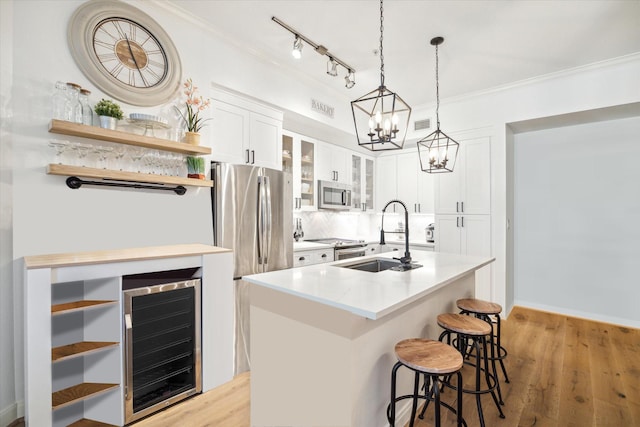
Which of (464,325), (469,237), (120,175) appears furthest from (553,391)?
(120,175)

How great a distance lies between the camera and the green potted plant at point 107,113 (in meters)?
2.10

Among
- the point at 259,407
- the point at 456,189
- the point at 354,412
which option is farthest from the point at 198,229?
the point at 456,189

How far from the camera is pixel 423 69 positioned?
3.54 metres

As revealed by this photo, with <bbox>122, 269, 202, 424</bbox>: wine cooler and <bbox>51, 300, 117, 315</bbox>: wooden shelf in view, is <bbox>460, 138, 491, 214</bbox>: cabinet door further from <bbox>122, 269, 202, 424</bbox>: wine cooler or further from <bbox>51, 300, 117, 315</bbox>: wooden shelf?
<bbox>51, 300, 117, 315</bbox>: wooden shelf

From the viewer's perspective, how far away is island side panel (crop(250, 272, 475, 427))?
1.54 m

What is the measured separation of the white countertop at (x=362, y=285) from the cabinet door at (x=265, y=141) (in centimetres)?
157

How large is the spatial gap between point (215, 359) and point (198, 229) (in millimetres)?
1127

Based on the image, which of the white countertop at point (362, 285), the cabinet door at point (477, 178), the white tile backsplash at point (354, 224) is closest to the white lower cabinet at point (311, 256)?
the white tile backsplash at point (354, 224)

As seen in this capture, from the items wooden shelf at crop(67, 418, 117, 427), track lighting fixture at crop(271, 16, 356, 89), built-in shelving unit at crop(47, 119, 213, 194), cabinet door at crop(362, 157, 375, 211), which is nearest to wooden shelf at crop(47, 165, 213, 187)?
built-in shelving unit at crop(47, 119, 213, 194)

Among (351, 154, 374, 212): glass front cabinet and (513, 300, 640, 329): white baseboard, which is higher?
(351, 154, 374, 212): glass front cabinet

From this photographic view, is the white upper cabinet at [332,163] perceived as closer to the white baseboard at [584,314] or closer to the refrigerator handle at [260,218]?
the refrigerator handle at [260,218]

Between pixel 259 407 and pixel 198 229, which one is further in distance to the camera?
pixel 198 229

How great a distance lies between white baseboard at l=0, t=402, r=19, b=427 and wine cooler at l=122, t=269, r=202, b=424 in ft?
2.07

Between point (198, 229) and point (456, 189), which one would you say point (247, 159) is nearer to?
point (198, 229)
